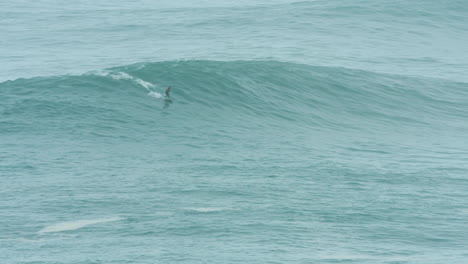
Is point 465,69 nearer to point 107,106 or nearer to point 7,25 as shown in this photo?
point 107,106

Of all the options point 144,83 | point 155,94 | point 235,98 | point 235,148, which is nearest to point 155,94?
point 155,94

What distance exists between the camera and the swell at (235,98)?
42406mm

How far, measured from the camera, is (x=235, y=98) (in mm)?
47500

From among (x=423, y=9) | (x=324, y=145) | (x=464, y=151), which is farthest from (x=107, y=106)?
(x=423, y=9)

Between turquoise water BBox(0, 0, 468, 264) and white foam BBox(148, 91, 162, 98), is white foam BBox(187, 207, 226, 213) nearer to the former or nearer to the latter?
turquoise water BBox(0, 0, 468, 264)

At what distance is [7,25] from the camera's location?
8025cm

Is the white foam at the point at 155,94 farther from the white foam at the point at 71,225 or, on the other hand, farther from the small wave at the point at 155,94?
the white foam at the point at 71,225

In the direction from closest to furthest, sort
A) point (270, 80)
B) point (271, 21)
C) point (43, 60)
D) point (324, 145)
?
1. point (324, 145)
2. point (270, 80)
3. point (43, 60)
4. point (271, 21)

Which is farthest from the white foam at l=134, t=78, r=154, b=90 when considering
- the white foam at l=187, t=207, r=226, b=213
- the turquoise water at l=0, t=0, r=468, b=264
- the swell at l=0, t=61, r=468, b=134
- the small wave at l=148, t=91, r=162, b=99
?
the white foam at l=187, t=207, r=226, b=213

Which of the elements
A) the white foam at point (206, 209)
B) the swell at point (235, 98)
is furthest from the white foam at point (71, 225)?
the swell at point (235, 98)

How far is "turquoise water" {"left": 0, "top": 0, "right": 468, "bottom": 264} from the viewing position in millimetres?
26797

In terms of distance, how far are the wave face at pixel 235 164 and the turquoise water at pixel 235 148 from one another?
108 millimetres

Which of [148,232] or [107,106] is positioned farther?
[107,106]

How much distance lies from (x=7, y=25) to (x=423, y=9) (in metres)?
47.4
